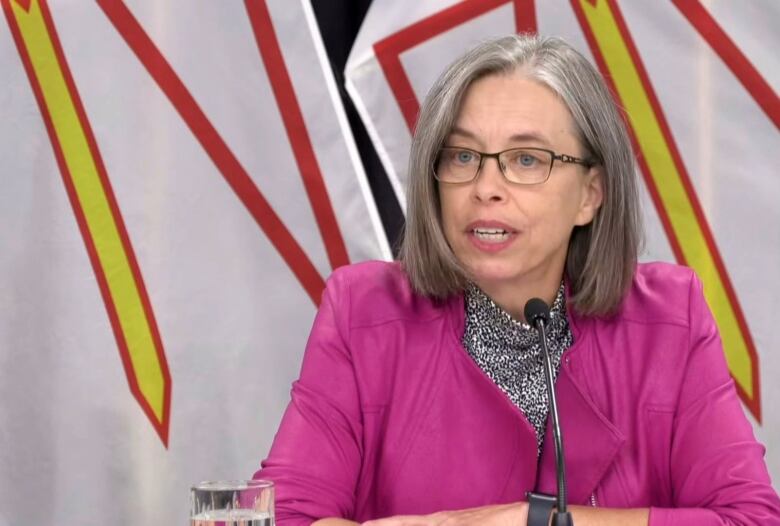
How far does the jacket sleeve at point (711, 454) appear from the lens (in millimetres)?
1644

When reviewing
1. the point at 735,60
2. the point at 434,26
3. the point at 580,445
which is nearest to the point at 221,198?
the point at 434,26

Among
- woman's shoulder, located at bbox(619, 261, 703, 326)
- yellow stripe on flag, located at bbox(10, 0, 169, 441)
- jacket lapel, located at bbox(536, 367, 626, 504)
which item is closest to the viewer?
jacket lapel, located at bbox(536, 367, 626, 504)

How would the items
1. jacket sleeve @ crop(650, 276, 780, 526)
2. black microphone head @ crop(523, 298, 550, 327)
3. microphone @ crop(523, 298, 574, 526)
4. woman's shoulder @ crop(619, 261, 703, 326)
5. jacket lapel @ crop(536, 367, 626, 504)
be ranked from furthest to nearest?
1. woman's shoulder @ crop(619, 261, 703, 326)
2. jacket lapel @ crop(536, 367, 626, 504)
3. jacket sleeve @ crop(650, 276, 780, 526)
4. black microphone head @ crop(523, 298, 550, 327)
5. microphone @ crop(523, 298, 574, 526)

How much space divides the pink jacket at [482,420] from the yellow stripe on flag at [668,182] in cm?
53

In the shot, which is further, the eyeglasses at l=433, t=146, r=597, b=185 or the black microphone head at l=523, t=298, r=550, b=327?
the eyeglasses at l=433, t=146, r=597, b=185

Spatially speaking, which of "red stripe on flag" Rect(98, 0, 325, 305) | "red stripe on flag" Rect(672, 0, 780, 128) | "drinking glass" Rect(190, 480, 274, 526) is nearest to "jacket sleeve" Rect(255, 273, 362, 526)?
"drinking glass" Rect(190, 480, 274, 526)

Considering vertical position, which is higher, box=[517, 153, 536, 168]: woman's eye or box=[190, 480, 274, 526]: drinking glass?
box=[517, 153, 536, 168]: woman's eye

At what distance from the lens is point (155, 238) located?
2340mm

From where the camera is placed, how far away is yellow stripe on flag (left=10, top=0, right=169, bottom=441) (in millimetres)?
2293

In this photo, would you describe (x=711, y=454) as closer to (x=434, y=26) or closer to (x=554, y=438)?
(x=554, y=438)

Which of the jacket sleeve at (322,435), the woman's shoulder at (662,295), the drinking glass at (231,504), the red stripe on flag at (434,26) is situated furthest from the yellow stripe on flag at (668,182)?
the drinking glass at (231,504)

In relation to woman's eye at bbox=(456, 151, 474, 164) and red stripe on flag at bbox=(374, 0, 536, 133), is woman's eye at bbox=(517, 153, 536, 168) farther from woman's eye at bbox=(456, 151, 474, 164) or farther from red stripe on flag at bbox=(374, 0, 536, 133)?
red stripe on flag at bbox=(374, 0, 536, 133)

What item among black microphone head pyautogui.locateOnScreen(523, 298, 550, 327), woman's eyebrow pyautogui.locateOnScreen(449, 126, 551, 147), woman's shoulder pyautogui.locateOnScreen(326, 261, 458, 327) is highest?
woman's eyebrow pyautogui.locateOnScreen(449, 126, 551, 147)

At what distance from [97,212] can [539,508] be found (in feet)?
3.80
